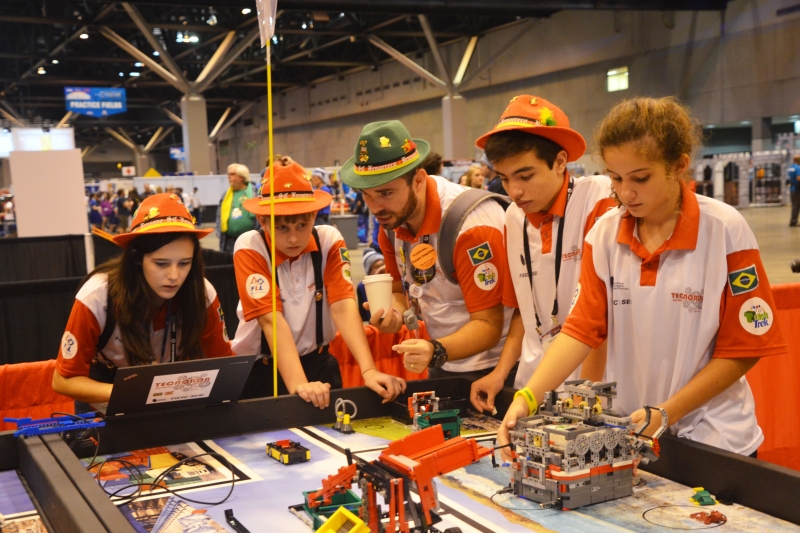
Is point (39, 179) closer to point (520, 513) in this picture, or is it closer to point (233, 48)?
point (520, 513)

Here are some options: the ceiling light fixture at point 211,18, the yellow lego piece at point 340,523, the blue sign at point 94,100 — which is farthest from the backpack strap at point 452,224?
the blue sign at point 94,100

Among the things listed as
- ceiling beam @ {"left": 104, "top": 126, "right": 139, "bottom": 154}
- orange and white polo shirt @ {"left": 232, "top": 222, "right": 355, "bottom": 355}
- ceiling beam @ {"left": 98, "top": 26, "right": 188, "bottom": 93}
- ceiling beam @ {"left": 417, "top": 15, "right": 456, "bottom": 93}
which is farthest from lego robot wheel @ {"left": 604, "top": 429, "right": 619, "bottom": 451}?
ceiling beam @ {"left": 104, "top": 126, "right": 139, "bottom": 154}

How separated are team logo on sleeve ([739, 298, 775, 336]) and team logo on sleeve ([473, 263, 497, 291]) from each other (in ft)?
2.67

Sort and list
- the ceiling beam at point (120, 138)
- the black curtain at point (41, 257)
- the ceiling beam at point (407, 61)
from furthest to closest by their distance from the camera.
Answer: the ceiling beam at point (120, 138) → the ceiling beam at point (407, 61) → the black curtain at point (41, 257)

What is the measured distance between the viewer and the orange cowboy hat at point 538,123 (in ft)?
6.30

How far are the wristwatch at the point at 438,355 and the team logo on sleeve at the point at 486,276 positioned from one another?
0.76 ft

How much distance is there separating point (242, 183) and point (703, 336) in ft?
20.4

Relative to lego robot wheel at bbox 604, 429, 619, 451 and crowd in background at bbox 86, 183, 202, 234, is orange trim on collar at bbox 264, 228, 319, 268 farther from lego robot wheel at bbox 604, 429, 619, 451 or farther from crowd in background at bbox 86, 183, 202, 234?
crowd in background at bbox 86, 183, 202, 234

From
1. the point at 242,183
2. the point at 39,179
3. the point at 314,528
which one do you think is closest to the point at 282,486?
the point at 314,528

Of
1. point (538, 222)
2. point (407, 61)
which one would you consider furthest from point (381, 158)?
point (407, 61)

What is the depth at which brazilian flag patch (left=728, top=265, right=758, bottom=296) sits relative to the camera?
61.8 inches

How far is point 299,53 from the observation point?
24.1 metres

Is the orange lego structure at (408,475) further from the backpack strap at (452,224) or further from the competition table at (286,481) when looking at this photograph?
the backpack strap at (452,224)

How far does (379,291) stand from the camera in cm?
224
